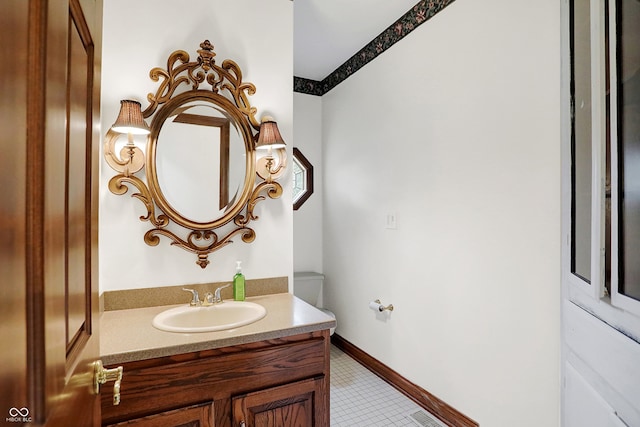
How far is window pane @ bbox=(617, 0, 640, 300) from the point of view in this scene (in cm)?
75

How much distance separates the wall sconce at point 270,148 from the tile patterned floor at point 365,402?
1540 millimetres

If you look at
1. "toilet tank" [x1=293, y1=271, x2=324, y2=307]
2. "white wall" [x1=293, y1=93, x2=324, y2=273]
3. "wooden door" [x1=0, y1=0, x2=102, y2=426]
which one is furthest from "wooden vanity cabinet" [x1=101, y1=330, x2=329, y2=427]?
"white wall" [x1=293, y1=93, x2=324, y2=273]

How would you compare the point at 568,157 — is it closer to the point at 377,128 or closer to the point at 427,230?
the point at 427,230

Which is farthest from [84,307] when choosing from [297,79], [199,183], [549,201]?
[297,79]

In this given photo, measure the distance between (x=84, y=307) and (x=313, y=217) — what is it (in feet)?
9.20

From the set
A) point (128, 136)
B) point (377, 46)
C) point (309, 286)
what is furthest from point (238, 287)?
point (377, 46)

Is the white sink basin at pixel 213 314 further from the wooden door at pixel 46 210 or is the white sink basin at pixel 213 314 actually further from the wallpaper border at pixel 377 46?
the wallpaper border at pixel 377 46

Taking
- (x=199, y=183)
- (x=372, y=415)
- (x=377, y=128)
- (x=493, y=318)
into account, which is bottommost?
(x=372, y=415)

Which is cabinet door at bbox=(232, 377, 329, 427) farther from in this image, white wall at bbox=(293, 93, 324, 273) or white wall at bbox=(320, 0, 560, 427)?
white wall at bbox=(293, 93, 324, 273)

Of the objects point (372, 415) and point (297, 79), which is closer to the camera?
point (372, 415)

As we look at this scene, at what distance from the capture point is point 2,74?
34 centimetres

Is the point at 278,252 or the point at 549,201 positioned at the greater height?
the point at 549,201

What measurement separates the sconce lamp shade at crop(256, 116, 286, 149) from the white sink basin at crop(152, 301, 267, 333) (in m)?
0.83

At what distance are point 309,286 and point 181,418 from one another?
7.01ft
